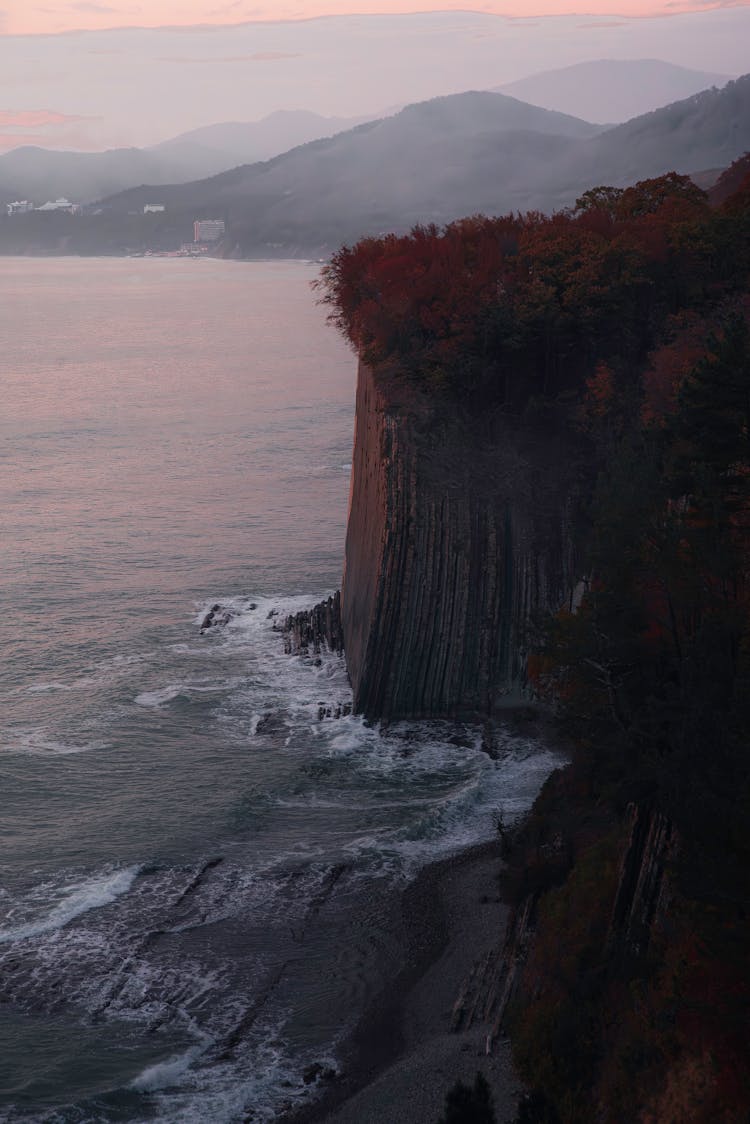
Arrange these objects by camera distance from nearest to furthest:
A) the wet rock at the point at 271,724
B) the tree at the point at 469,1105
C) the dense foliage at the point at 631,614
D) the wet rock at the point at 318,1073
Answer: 1. the dense foliage at the point at 631,614
2. the tree at the point at 469,1105
3. the wet rock at the point at 318,1073
4. the wet rock at the point at 271,724

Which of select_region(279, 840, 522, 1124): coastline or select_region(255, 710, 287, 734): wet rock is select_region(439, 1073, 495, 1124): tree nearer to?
select_region(279, 840, 522, 1124): coastline

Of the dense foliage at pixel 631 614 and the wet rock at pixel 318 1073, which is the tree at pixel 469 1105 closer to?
the dense foliage at pixel 631 614

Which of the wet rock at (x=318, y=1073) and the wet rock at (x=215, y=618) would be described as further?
the wet rock at (x=215, y=618)

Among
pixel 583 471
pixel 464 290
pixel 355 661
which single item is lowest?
pixel 355 661

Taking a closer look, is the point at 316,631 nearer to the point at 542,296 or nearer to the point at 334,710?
the point at 334,710

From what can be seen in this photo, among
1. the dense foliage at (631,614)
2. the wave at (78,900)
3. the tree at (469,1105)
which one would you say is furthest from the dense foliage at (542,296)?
the tree at (469,1105)

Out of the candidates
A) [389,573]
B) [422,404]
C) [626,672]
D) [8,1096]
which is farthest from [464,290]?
[8,1096]

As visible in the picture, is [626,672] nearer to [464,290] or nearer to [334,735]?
[334,735]
